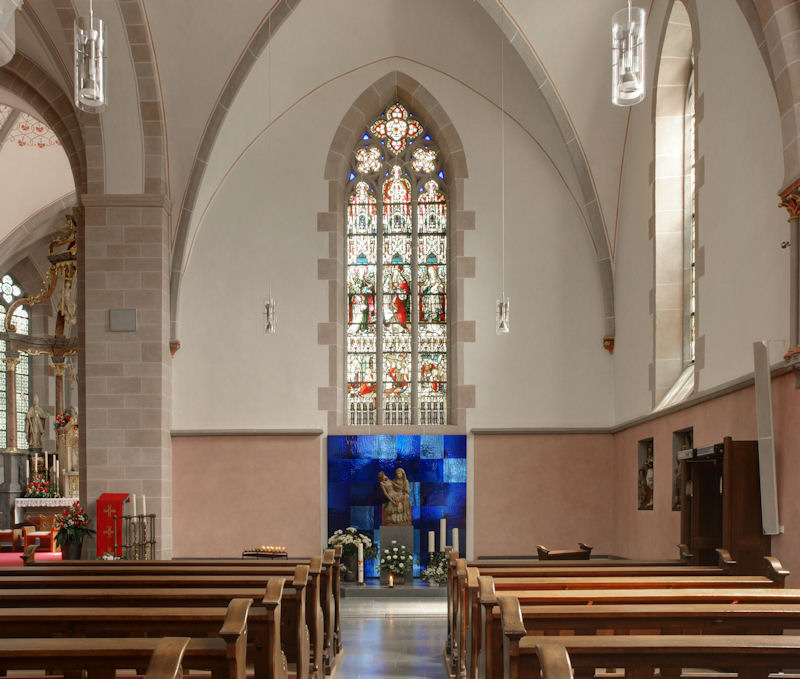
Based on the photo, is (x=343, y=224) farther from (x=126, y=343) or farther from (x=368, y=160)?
(x=126, y=343)

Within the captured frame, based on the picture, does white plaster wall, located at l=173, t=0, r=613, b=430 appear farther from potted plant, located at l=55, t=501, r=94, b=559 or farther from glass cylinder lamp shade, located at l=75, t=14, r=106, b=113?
glass cylinder lamp shade, located at l=75, t=14, r=106, b=113

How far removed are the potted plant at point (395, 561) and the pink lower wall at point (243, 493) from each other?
4.16 feet

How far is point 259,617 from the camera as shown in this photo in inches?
162

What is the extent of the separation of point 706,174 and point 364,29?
18.9 ft

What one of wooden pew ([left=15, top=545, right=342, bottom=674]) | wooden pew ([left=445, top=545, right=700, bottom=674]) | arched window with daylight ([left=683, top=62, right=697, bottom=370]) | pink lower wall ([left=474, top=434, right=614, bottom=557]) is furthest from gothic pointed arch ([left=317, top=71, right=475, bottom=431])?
wooden pew ([left=445, top=545, right=700, bottom=674])

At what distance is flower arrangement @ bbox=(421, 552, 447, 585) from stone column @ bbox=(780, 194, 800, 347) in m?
6.20

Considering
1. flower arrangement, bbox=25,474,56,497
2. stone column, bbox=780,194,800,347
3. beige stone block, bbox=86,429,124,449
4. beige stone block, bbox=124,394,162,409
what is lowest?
flower arrangement, bbox=25,474,56,497

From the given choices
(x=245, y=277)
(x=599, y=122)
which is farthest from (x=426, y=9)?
(x=245, y=277)

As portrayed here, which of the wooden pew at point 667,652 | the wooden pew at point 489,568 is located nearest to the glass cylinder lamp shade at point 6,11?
the wooden pew at point 489,568

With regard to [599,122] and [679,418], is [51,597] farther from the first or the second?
[599,122]

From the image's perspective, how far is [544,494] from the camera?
1261cm

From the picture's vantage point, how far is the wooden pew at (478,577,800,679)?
14.4 feet

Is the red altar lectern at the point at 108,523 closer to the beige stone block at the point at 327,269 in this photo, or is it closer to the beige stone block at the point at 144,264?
the beige stone block at the point at 144,264

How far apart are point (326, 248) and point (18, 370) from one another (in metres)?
10.0
